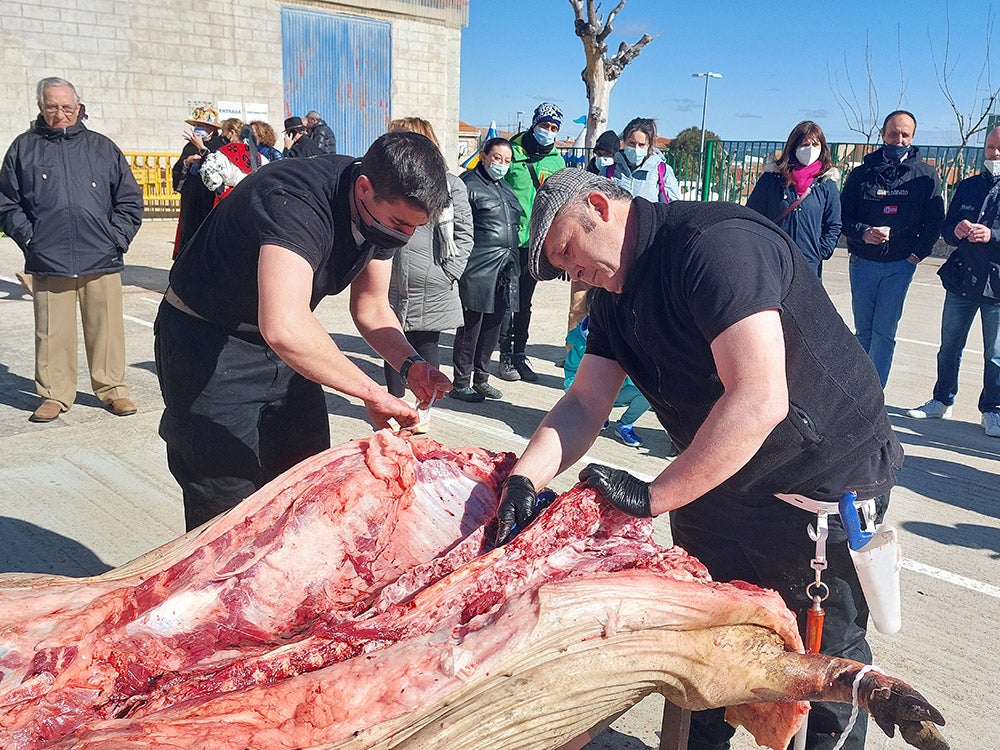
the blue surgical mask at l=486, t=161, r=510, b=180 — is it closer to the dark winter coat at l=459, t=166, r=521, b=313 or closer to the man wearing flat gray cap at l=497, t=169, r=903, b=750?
the dark winter coat at l=459, t=166, r=521, b=313

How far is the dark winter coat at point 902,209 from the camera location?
20.9ft

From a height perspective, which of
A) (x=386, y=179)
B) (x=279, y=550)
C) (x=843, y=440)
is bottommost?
(x=279, y=550)

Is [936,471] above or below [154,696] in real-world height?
below

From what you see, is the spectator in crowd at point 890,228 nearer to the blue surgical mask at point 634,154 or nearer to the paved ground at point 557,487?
the paved ground at point 557,487

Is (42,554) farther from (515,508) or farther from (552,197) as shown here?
(552,197)

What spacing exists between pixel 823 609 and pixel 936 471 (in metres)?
3.58

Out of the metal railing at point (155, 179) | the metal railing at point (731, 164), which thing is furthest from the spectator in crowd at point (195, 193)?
the metal railing at point (731, 164)

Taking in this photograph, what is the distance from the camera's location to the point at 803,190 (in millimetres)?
6023

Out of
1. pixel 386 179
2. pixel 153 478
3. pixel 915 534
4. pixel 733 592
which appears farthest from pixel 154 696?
pixel 915 534

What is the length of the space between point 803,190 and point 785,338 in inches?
170

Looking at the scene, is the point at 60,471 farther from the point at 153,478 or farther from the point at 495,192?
the point at 495,192

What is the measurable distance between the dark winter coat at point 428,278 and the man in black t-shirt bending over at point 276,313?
89.5 inches

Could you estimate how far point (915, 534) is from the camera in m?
4.49

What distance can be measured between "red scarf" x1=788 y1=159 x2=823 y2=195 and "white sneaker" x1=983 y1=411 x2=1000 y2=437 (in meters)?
2.20
